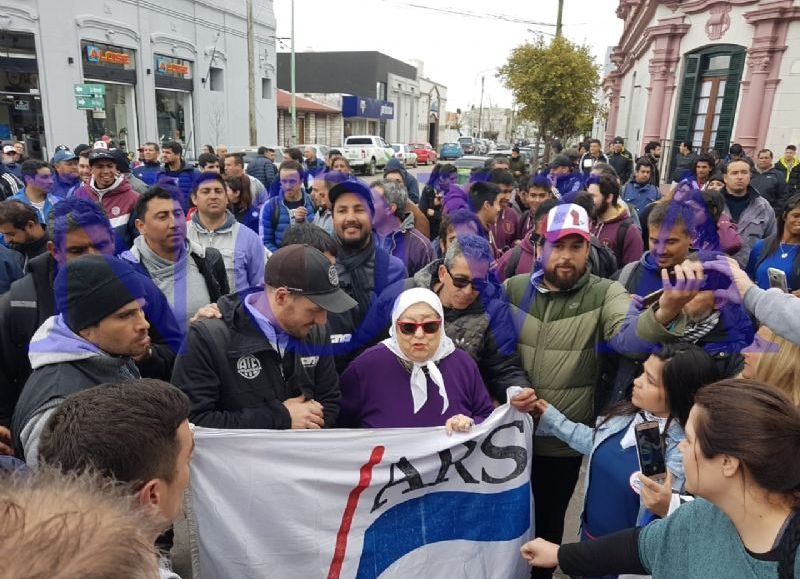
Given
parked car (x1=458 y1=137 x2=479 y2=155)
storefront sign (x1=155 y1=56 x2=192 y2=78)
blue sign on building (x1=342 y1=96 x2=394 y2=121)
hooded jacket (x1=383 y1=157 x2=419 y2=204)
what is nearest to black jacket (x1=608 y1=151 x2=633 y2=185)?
hooded jacket (x1=383 y1=157 x2=419 y2=204)

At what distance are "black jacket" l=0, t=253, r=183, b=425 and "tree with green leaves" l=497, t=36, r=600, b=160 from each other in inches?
695

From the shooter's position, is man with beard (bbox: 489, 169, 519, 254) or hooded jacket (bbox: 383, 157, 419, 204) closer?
man with beard (bbox: 489, 169, 519, 254)

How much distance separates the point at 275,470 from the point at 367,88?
5295 centimetres

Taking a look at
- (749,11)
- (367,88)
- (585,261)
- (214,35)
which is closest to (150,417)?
(585,261)

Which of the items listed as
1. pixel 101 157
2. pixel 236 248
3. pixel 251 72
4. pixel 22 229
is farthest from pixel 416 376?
pixel 251 72

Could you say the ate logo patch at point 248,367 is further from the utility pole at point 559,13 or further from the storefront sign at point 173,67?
the utility pole at point 559,13

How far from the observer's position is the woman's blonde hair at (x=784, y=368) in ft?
7.11

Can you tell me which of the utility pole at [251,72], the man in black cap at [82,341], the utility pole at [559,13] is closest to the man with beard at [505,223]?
the man in black cap at [82,341]

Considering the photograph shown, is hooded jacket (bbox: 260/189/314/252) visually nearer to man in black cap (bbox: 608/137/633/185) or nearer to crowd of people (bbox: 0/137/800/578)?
crowd of people (bbox: 0/137/800/578)

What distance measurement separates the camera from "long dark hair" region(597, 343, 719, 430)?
2145 mm

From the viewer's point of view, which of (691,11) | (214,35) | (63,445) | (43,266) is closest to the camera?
(63,445)

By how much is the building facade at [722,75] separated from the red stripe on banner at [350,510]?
14.0 metres

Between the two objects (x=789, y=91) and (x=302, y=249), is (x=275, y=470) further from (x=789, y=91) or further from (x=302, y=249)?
(x=789, y=91)

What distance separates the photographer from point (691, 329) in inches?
101
